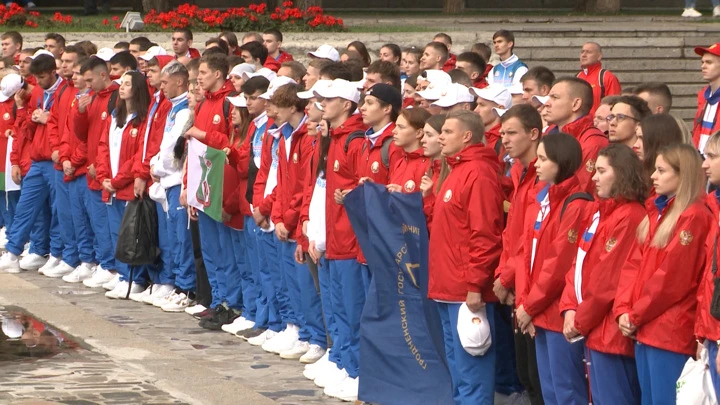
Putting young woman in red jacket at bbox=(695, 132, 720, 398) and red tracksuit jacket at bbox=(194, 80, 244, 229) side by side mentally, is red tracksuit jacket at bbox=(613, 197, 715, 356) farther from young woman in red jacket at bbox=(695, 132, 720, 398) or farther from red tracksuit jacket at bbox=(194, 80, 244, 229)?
red tracksuit jacket at bbox=(194, 80, 244, 229)

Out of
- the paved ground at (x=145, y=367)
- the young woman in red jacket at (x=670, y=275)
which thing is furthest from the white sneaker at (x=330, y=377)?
the young woman in red jacket at (x=670, y=275)

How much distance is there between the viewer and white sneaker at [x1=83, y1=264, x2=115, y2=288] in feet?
46.8

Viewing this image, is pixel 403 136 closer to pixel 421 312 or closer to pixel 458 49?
pixel 421 312

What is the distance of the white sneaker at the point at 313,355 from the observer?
424 inches

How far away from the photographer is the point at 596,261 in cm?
738

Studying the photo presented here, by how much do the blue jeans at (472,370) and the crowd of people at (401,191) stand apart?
1 cm

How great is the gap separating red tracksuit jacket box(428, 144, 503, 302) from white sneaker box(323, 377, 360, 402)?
1.40 metres

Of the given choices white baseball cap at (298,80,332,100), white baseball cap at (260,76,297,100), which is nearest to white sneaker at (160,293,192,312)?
white baseball cap at (260,76,297,100)

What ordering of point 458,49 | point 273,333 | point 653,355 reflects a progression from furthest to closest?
point 458,49
point 273,333
point 653,355

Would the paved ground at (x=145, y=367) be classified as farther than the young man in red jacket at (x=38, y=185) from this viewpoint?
No

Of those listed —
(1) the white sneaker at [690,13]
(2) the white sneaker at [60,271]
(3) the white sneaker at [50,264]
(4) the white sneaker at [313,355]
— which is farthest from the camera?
(1) the white sneaker at [690,13]

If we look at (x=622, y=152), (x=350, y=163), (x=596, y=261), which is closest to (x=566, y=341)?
(x=596, y=261)

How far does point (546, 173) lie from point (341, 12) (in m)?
26.7

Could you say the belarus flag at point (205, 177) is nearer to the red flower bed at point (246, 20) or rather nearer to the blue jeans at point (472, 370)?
the blue jeans at point (472, 370)
